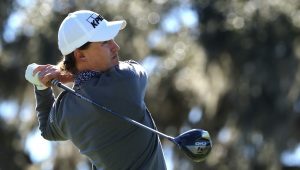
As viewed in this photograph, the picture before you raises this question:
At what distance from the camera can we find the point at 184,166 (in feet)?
53.1

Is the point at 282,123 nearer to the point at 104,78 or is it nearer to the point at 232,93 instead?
the point at 232,93

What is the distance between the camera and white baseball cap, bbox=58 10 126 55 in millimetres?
5359

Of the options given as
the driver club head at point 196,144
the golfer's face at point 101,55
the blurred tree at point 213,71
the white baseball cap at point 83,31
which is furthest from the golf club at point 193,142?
the blurred tree at point 213,71

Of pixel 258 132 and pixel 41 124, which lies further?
pixel 258 132

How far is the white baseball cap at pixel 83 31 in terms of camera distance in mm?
5359

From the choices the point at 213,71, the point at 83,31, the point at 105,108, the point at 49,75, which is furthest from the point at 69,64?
the point at 213,71

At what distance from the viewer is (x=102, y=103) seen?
5.31m

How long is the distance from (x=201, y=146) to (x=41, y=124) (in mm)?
901

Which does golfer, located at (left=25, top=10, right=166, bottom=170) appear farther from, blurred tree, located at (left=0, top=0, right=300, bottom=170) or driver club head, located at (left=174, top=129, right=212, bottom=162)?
blurred tree, located at (left=0, top=0, right=300, bottom=170)

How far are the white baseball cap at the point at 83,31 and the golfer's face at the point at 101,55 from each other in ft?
0.12

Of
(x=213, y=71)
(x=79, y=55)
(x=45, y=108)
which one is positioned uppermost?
(x=79, y=55)

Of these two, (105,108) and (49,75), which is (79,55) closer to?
(49,75)

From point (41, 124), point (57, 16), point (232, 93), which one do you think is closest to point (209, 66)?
point (232, 93)

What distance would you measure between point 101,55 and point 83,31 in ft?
0.49
